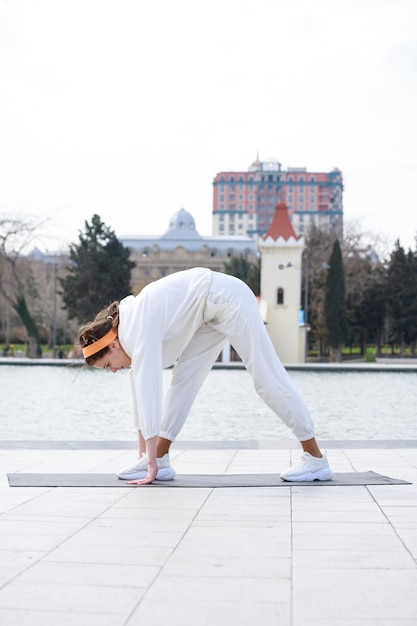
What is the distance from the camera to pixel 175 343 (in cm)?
489

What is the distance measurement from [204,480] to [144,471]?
0.32 meters

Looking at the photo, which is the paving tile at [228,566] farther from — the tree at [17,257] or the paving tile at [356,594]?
the tree at [17,257]

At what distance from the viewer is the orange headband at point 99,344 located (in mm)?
4781

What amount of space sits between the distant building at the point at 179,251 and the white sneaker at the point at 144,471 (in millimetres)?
76996

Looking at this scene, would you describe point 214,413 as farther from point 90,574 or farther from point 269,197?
point 269,197

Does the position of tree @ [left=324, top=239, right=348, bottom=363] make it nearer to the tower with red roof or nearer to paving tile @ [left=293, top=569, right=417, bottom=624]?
the tower with red roof

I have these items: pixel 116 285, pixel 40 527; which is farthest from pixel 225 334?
pixel 116 285

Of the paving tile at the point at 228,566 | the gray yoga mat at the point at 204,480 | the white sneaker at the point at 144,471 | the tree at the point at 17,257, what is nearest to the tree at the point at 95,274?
the tree at the point at 17,257

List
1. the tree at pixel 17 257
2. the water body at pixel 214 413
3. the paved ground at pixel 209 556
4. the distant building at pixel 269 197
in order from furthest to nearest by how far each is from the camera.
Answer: the distant building at pixel 269 197 → the tree at pixel 17 257 → the water body at pixel 214 413 → the paved ground at pixel 209 556

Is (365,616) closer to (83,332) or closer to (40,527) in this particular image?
(40,527)

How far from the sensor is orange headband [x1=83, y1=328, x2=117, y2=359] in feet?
15.7

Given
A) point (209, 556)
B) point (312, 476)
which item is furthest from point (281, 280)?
point (209, 556)

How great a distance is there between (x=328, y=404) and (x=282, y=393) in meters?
9.76

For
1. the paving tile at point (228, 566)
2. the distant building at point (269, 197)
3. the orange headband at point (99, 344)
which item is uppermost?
the distant building at point (269, 197)
